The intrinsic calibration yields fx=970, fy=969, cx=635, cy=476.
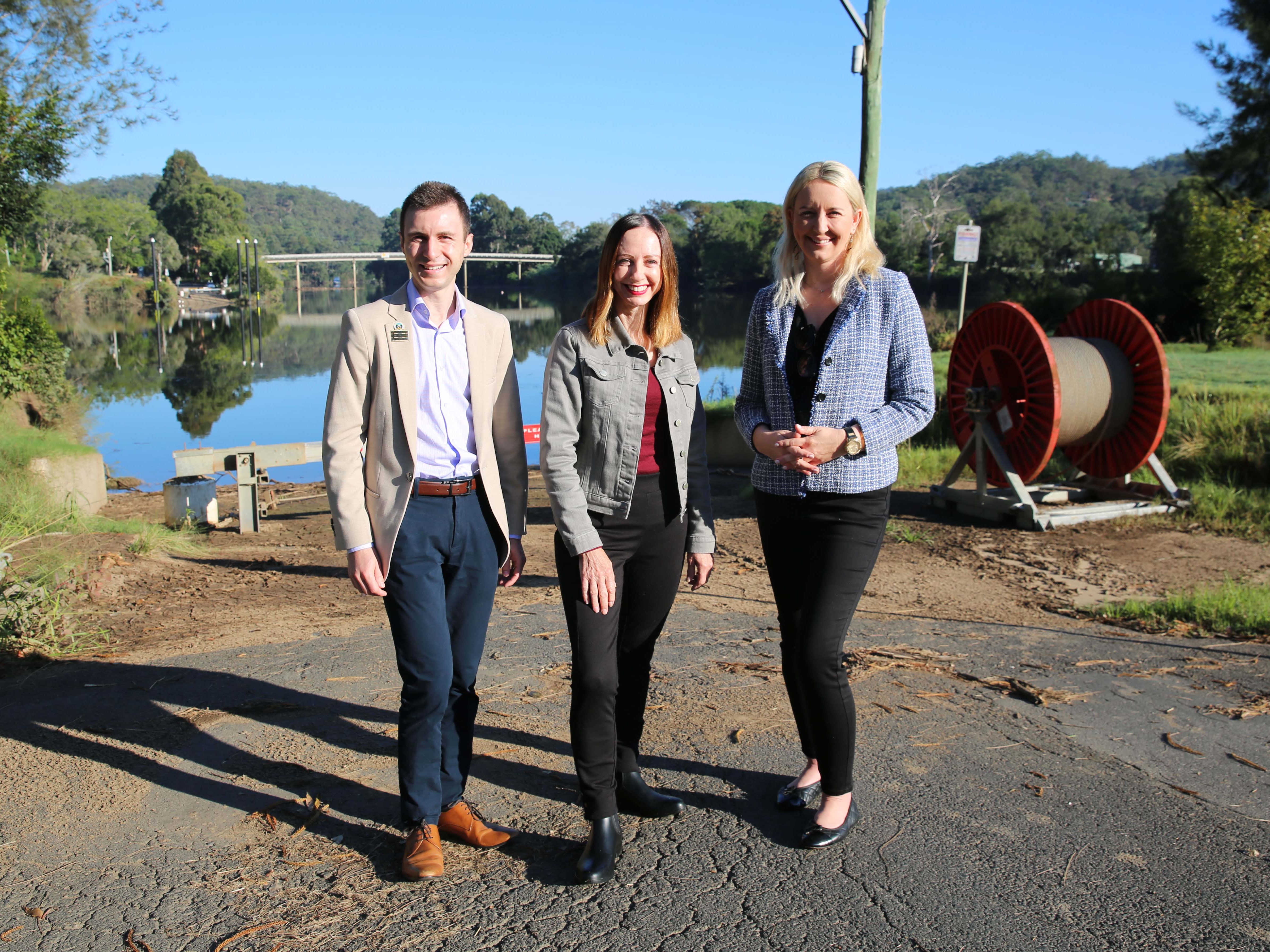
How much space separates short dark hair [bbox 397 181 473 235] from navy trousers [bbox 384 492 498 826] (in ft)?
2.84

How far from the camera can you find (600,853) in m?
2.87

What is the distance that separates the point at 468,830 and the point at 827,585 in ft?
4.43

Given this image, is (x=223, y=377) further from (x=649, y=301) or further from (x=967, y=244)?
(x=649, y=301)

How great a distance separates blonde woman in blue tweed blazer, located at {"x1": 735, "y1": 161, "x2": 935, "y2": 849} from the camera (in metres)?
2.97

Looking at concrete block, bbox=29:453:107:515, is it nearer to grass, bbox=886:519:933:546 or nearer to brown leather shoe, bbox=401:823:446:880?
grass, bbox=886:519:933:546

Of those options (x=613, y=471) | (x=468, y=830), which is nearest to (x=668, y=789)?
(x=468, y=830)

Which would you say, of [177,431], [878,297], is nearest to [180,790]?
[878,297]

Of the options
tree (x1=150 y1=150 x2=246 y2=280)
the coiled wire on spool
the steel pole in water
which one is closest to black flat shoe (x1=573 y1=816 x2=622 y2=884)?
the coiled wire on spool

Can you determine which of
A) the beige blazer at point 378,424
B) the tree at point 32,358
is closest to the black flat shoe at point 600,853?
the beige blazer at point 378,424

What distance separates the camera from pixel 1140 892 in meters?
2.77

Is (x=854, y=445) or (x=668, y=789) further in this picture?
(x=668, y=789)

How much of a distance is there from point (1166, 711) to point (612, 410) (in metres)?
2.97

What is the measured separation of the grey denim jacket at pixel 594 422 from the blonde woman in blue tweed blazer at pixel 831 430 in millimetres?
358

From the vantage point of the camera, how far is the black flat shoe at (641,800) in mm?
3219
